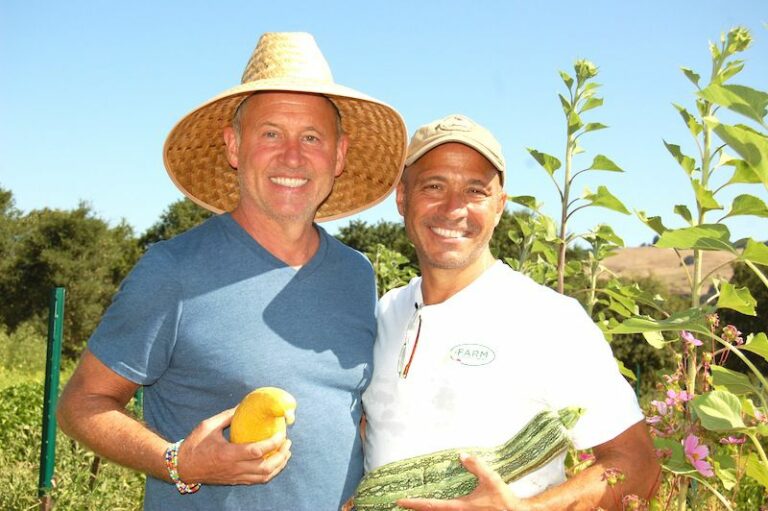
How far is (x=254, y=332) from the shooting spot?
8.11 feet

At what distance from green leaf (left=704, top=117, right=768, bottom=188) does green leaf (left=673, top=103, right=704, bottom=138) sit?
1378mm

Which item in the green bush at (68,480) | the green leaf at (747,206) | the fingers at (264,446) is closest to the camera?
the fingers at (264,446)

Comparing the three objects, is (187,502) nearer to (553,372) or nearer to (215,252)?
(215,252)

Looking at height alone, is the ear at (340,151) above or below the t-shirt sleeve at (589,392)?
above

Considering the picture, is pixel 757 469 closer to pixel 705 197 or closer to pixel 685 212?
pixel 705 197

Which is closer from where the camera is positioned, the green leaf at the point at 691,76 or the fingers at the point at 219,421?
the fingers at the point at 219,421

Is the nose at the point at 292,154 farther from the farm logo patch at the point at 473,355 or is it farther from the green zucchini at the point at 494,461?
the green zucchini at the point at 494,461

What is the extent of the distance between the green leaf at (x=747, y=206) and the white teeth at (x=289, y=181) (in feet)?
5.42

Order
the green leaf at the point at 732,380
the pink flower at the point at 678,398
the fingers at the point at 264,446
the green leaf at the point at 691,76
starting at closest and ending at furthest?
1. the fingers at the point at 264,446
2. the green leaf at the point at 732,380
3. the pink flower at the point at 678,398
4. the green leaf at the point at 691,76

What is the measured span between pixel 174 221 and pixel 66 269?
6257 millimetres

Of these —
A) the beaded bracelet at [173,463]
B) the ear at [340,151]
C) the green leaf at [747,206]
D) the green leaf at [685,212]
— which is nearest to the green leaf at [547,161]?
the green leaf at [685,212]

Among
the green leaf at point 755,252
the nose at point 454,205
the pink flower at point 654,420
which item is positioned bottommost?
the pink flower at point 654,420

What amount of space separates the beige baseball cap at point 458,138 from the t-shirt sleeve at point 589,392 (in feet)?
2.29

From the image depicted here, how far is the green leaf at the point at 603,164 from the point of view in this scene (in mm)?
4133
